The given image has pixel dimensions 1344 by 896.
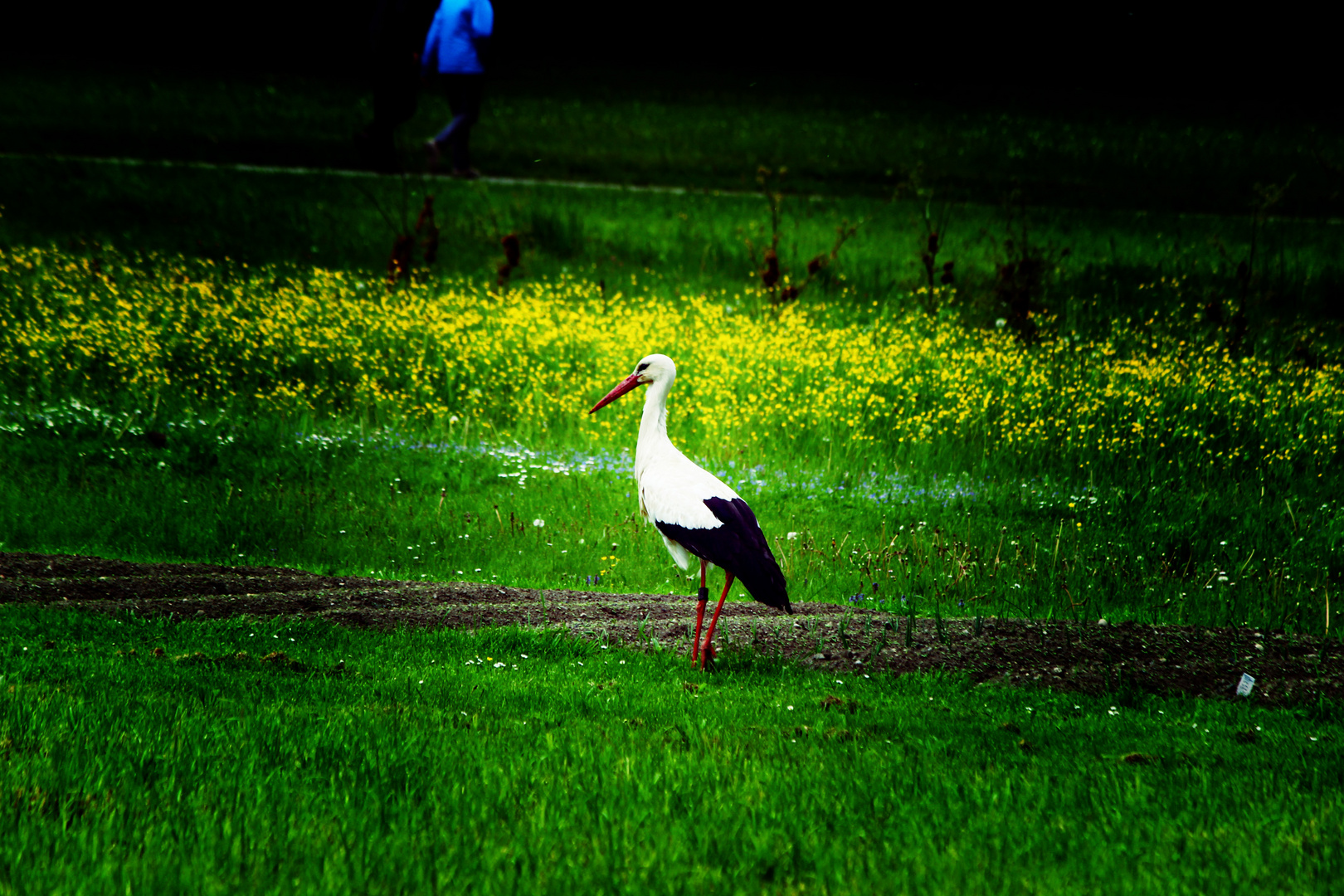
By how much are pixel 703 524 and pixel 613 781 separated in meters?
2.19

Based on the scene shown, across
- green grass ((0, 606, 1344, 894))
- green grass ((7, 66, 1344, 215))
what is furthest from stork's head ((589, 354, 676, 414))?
green grass ((7, 66, 1344, 215))

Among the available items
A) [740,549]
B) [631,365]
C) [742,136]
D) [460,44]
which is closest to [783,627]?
[740,549]

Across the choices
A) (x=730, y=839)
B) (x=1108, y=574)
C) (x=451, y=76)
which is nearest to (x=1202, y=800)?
(x=730, y=839)

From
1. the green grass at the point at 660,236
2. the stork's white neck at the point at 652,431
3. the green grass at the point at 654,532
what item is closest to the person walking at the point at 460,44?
the green grass at the point at 660,236

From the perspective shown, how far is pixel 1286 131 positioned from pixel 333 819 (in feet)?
111

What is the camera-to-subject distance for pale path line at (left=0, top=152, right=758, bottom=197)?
2302 centimetres

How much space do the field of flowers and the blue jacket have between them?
5.05 meters

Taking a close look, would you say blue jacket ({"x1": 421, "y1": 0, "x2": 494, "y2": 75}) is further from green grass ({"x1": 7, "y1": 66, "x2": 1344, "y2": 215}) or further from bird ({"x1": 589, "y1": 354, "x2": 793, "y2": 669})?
bird ({"x1": 589, "y1": 354, "x2": 793, "y2": 669})

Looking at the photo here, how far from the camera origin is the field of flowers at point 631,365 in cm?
1283

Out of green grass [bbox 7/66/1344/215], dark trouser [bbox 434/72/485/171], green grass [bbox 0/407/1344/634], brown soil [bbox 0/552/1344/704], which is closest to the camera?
brown soil [bbox 0/552/1344/704]

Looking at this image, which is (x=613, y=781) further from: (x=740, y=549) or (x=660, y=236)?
(x=660, y=236)

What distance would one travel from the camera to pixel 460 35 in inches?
798

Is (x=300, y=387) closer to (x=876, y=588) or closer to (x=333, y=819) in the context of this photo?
(x=876, y=588)

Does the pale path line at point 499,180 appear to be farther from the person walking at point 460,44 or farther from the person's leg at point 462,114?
the person walking at point 460,44
